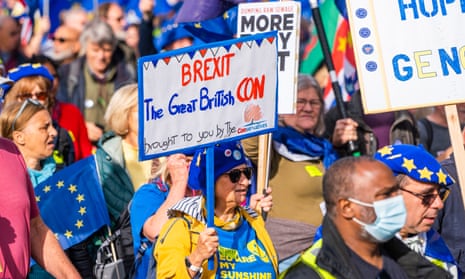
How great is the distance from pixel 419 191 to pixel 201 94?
1.29 m

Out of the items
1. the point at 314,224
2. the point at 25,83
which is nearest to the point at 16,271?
the point at 314,224

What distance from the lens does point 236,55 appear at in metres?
6.64

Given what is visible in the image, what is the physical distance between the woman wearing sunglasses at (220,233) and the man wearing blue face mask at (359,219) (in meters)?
0.88

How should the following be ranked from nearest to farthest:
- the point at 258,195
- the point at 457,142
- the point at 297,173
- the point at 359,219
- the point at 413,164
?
1. the point at 359,219
2. the point at 413,164
3. the point at 457,142
4. the point at 258,195
5. the point at 297,173

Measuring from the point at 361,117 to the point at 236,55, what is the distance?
2.94 metres

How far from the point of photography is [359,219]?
212 inches

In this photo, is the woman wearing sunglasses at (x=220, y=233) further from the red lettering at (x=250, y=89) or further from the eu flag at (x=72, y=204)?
the eu flag at (x=72, y=204)

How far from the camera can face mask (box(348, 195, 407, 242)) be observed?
538 centimetres

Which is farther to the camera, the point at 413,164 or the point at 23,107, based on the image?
the point at 23,107

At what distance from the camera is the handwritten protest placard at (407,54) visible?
709cm

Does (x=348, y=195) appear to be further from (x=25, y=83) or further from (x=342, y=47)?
(x=342, y=47)

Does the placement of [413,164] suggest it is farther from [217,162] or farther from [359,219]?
[359,219]

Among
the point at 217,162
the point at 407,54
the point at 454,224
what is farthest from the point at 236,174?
the point at 454,224

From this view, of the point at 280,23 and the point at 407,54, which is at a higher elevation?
the point at 280,23
